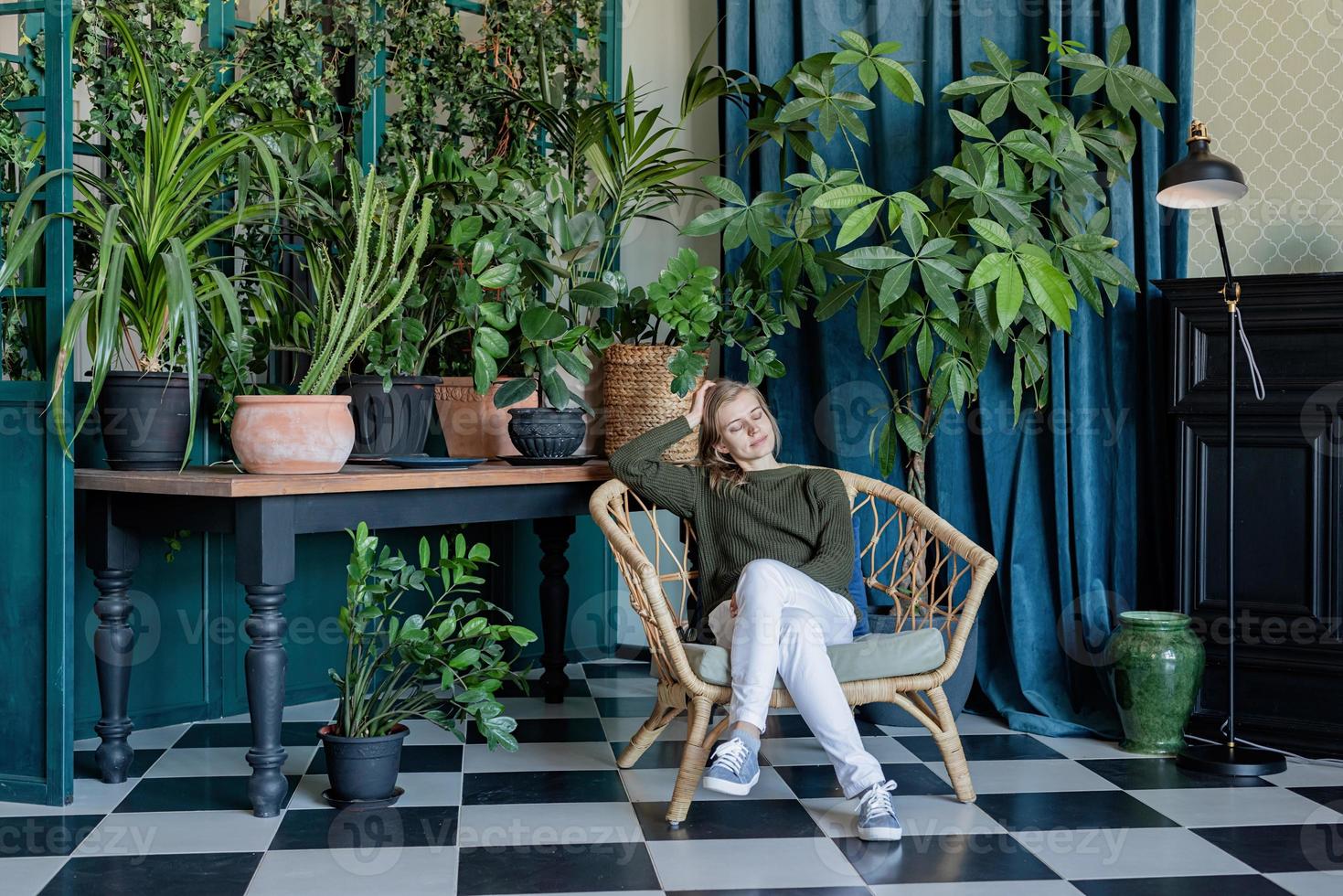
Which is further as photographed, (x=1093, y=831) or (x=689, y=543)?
(x=689, y=543)

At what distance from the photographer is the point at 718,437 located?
300cm

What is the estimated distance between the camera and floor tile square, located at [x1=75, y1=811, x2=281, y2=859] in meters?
2.38

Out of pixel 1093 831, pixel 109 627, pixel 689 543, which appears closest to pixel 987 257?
pixel 689 543

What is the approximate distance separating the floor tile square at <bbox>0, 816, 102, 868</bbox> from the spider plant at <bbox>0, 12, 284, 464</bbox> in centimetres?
72

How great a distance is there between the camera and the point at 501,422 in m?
3.51

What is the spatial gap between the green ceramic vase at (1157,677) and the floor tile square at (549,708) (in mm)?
1351

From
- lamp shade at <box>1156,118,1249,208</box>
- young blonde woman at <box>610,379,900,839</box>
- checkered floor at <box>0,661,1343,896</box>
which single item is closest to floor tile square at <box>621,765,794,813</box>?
checkered floor at <box>0,661,1343,896</box>

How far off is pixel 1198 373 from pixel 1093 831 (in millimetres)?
1269

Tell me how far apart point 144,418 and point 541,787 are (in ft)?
3.72

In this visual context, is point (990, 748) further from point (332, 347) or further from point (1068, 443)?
point (332, 347)

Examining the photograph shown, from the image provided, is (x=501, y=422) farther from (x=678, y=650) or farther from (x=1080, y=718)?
(x=1080, y=718)

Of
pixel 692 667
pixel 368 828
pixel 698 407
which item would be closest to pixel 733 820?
pixel 692 667

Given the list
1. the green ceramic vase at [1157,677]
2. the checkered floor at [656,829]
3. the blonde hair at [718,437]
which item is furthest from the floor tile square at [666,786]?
the green ceramic vase at [1157,677]

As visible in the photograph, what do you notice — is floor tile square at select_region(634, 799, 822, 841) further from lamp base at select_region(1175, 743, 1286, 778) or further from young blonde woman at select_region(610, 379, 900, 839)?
lamp base at select_region(1175, 743, 1286, 778)
